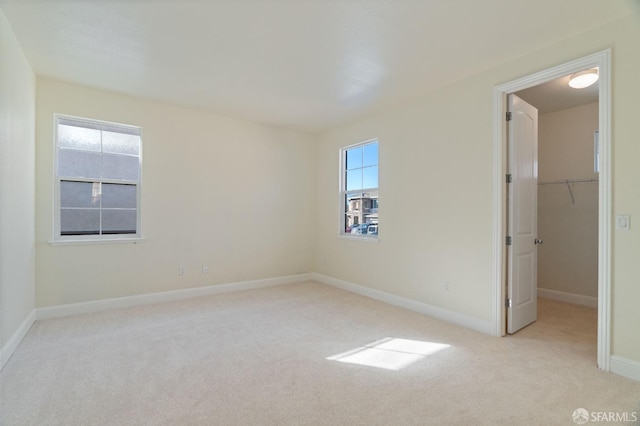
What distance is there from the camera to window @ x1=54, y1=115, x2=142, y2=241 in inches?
147

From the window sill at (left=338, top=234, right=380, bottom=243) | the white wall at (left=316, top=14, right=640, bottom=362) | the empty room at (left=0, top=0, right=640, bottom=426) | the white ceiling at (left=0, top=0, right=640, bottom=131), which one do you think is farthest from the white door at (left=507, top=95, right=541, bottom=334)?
the window sill at (left=338, top=234, right=380, bottom=243)

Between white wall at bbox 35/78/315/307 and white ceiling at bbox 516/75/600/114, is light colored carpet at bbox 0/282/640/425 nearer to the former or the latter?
white wall at bbox 35/78/315/307

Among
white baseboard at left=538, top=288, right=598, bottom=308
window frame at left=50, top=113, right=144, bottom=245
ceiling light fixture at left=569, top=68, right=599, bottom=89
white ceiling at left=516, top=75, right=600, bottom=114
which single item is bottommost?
white baseboard at left=538, top=288, right=598, bottom=308

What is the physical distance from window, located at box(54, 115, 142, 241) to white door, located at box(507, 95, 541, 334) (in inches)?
180

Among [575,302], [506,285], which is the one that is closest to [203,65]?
[506,285]

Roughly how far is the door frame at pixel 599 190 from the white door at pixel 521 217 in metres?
0.09

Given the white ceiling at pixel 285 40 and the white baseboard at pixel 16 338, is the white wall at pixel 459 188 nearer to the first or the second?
the white ceiling at pixel 285 40

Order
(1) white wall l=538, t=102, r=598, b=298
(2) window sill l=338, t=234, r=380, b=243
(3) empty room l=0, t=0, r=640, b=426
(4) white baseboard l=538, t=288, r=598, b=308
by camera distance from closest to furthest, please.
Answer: (3) empty room l=0, t=0, r=640, b=426
(4) white baseboard l=538, t=288, r=598, b=308
(1) white wall l=538, t=102, r=598, b=298
(2) window sill l=338, t=234, r=380, b=243

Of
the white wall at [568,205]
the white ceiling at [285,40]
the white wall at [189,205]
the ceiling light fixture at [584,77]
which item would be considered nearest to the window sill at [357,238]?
the white wall at [189,205]

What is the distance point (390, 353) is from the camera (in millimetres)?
2715

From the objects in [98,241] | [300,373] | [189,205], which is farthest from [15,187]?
[300,373]

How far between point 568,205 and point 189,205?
18.4ft

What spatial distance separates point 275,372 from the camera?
238 cm

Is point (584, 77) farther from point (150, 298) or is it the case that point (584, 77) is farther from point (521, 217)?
point (150, 298)
